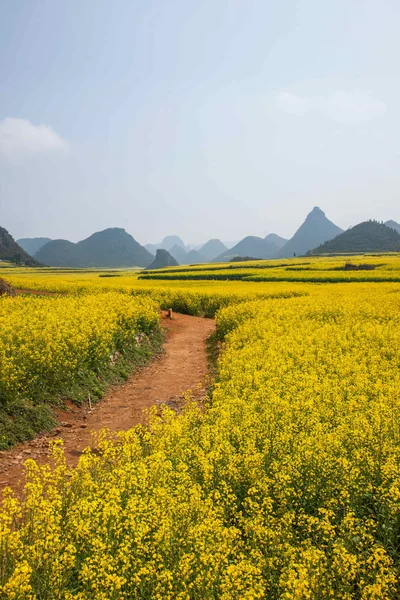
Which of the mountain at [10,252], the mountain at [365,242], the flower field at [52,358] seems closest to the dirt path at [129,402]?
the flower field at [52,358]

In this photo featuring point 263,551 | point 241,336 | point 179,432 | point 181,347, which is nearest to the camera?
point 263,551

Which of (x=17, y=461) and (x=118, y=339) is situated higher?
(x=118, y=339)

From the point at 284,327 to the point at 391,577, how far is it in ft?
43.3

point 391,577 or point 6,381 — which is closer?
point 391,577

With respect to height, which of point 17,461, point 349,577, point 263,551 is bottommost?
point 17,461

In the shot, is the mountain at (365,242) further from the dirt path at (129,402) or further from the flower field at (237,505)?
the flower field at (237,505)

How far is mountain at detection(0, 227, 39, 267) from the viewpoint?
163 m

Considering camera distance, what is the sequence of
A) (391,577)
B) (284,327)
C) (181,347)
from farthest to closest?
1. (181,347)
2. (284,327)
3. (391,577)

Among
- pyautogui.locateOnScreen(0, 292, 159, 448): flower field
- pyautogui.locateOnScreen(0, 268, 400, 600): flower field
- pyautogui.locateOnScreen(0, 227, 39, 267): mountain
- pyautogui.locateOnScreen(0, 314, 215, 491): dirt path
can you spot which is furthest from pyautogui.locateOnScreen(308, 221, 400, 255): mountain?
pyautogui.locateOnScreen(0, 268, 400, 600): flower field

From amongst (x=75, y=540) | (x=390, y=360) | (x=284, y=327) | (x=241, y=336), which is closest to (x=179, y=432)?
(x=75, y=540)

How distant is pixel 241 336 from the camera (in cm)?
1571

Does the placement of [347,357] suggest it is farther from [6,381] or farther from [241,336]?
[6,381]

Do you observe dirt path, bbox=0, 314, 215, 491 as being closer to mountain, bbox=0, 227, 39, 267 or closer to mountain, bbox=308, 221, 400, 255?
mountain, bbox=0, 227, 39, 267

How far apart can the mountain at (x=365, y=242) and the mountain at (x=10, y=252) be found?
122m
